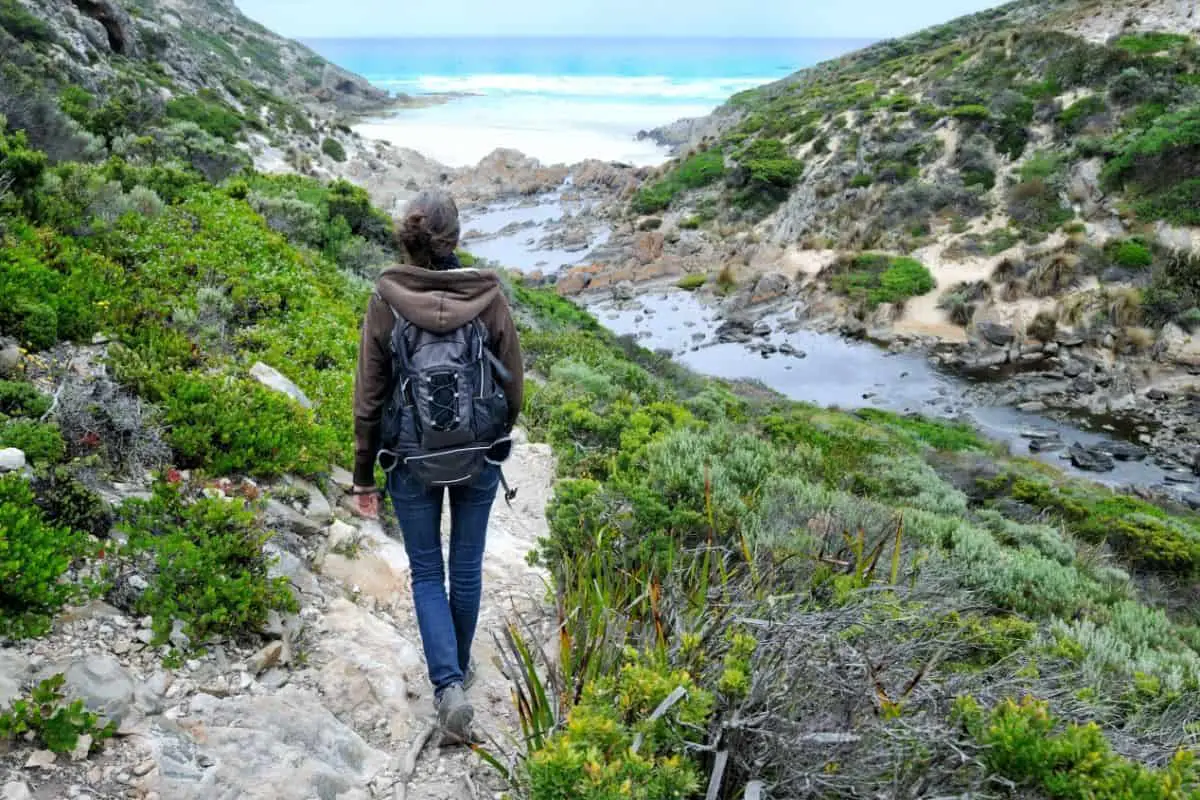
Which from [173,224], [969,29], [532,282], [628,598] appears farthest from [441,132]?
[628,598]

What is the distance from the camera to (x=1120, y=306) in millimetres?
19547

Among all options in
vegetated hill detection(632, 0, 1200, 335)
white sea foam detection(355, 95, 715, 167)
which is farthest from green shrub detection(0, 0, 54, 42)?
white sea foam detection(355, 95, 715, 167)

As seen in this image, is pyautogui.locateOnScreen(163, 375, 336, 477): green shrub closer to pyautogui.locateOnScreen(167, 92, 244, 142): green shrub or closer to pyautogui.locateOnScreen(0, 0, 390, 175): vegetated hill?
pyautogui.locateOnScreen(0, 0, 390, 175): vegetated hill

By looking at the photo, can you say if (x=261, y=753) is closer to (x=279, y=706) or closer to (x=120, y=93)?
(x=279, y=706)

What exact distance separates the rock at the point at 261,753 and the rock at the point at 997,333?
835 inches

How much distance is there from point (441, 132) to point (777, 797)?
75.6 meters

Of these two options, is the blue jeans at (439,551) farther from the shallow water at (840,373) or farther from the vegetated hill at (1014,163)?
the vegetated hill at (1014,163)

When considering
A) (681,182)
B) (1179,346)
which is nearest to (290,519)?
(1179,346)

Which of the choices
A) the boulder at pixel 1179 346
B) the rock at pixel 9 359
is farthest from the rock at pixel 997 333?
the rock at pixel 9 359

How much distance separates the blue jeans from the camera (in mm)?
2926

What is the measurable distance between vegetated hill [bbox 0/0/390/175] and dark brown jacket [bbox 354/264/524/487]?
10.3 meters

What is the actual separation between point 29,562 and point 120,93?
22.5 metres

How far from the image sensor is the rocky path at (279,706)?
240 cm

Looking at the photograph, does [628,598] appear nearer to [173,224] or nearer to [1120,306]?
[173,224]
